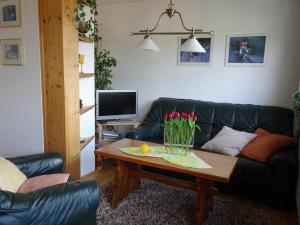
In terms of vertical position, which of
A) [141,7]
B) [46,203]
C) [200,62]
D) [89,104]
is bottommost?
[46,203]

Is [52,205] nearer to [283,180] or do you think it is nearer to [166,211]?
[166,211]

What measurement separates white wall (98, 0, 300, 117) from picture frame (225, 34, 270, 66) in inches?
2.6

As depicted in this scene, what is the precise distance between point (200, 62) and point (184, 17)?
2.28ft

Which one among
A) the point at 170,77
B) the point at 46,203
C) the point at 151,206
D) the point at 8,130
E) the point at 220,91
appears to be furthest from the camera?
the point at 170,77

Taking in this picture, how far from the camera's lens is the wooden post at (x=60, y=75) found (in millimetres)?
2408

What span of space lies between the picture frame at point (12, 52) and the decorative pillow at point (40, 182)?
1.30m

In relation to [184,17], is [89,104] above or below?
below

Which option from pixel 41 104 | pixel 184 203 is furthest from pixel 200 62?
pixel 41 104

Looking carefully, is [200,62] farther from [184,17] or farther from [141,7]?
[141,7]

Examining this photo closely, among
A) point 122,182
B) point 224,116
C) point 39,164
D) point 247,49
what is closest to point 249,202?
point 224,116

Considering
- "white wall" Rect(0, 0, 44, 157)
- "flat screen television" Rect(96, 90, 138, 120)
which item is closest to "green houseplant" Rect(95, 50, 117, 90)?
"flat screen television" Rect(96, 90, 138, 120)

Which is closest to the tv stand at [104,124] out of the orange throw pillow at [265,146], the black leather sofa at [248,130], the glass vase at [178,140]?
the black leather sofa at [248,130]

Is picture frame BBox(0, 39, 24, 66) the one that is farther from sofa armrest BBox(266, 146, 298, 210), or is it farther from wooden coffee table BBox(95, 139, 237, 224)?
sofa armrest BBox(266, 146, 298, 210)

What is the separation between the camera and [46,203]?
4.98ft
